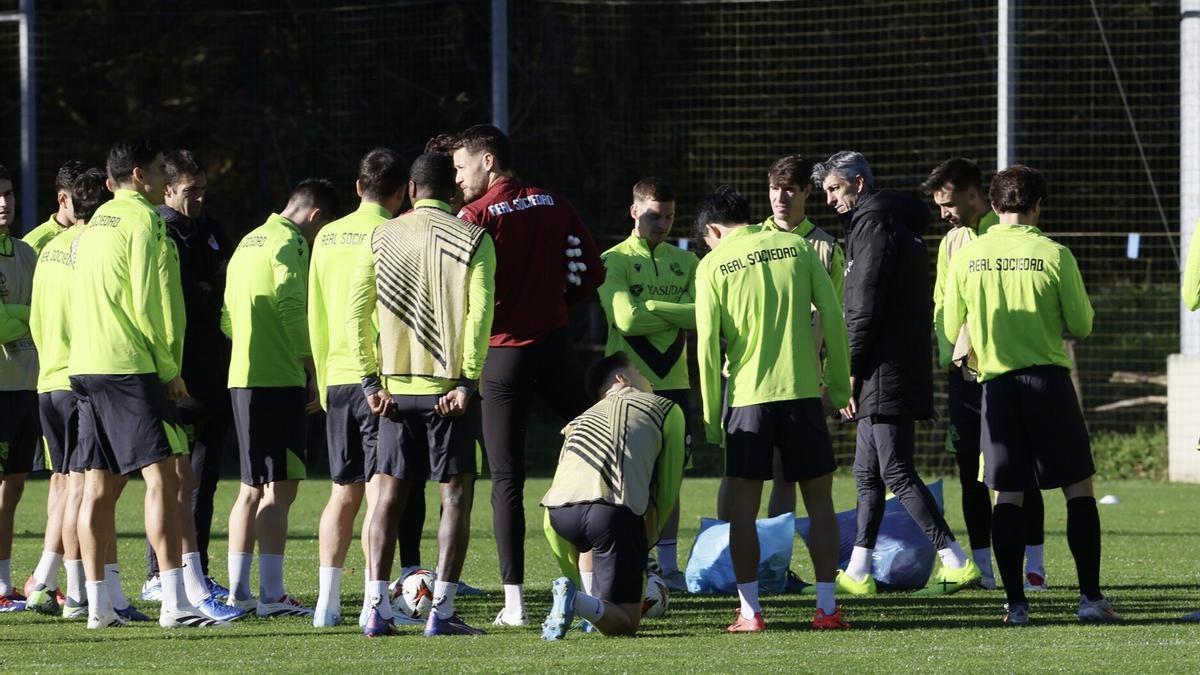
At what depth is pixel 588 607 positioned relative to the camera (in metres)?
6.51

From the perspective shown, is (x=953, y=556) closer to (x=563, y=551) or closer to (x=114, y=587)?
(x=563, y=551)

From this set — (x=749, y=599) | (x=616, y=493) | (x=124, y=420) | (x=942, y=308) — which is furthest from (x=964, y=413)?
(x=124, y=420)

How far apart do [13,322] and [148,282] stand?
1.28 metres

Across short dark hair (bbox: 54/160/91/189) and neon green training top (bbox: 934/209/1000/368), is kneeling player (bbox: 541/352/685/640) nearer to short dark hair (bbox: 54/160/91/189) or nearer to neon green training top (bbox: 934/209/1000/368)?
neon green training top (bbox: 934/209/1000/368)

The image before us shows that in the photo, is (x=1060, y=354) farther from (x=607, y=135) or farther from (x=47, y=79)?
(x=47, y=79)

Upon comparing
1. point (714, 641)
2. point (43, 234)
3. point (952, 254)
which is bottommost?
point (714, 641)

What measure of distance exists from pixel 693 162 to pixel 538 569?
13.3m

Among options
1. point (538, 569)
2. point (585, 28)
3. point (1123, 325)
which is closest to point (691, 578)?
point (538, 569)

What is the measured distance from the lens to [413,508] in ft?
27.1

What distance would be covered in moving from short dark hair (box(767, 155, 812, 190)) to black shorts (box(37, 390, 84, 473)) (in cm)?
311

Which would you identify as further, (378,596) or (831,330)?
(831,330)

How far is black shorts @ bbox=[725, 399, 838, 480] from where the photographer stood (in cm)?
694

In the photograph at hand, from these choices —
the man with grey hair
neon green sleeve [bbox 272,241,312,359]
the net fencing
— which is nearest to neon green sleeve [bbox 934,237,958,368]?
the man with grey hair

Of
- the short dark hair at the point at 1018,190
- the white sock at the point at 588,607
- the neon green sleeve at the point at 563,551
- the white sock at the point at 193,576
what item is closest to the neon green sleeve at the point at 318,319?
the white sock at the point at 193,576
